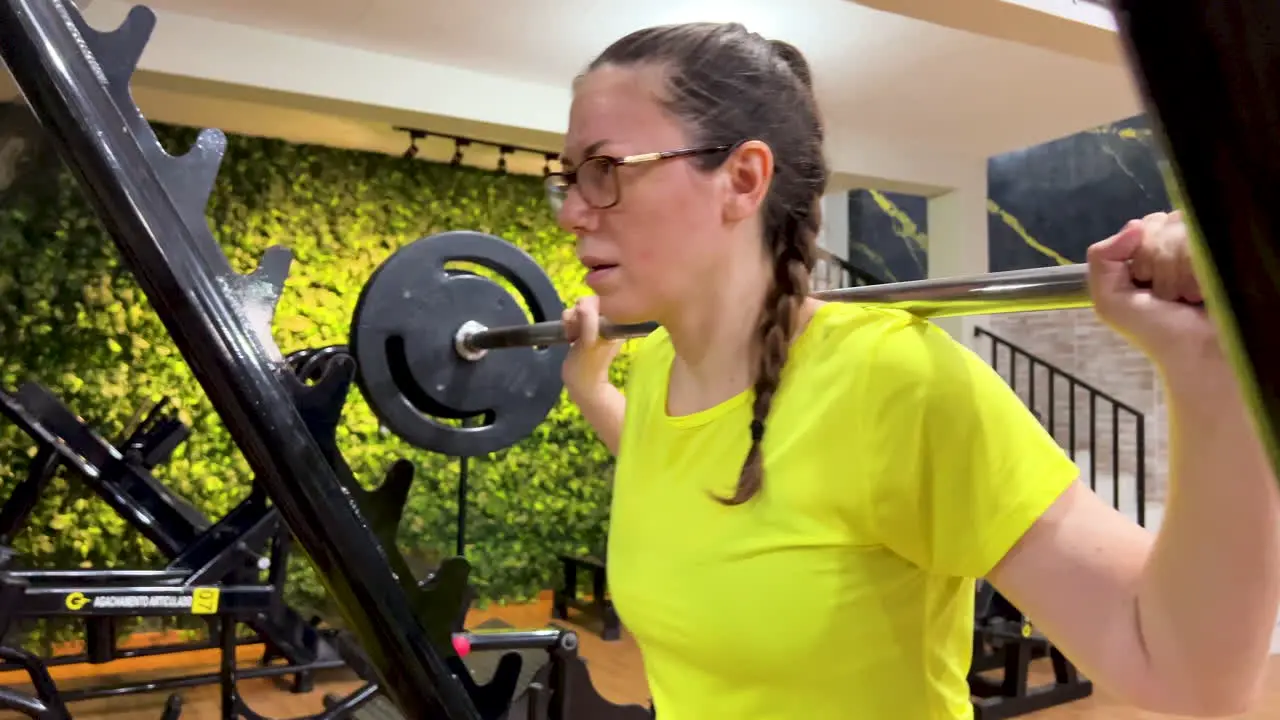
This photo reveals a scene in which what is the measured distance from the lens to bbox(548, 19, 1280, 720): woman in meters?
0.51

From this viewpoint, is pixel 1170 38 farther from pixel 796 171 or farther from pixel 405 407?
pixel 405 407

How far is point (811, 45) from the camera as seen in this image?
12.6ft

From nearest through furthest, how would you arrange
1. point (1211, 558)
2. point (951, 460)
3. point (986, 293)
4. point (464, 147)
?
1. point (1211, 558)
2. point (951, 460)
3. point (986, 293)
4. point (464, 147)

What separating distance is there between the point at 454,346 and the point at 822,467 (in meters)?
1.04

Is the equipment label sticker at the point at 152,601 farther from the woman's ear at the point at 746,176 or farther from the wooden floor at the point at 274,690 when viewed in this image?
the woman's ear at the point at 746,176

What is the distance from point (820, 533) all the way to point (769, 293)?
0.26 m

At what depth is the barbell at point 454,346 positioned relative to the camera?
5.22 feet

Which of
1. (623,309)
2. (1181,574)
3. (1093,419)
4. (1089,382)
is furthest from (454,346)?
(1089,382)

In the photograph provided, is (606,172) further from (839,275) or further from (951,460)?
(839,275)

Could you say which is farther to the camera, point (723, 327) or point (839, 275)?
point (839, 275)

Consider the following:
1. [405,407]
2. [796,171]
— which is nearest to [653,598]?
[796,171]

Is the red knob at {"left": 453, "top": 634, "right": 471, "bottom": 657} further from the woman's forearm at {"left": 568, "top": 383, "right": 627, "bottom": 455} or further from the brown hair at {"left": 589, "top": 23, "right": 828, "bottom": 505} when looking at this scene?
the brown hair at {"left": 589, "top": 23, "right": 828, "bottom": 505}

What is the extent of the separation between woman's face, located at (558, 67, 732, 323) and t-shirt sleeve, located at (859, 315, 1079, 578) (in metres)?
0.21

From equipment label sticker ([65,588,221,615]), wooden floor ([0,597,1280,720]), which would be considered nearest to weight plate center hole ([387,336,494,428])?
equipment label sticker ([65,588,221,615])
